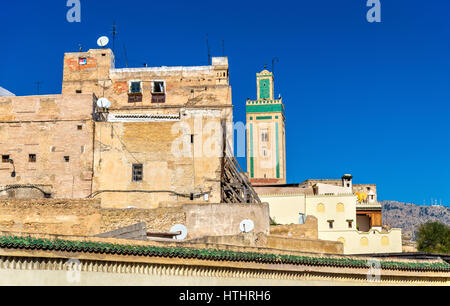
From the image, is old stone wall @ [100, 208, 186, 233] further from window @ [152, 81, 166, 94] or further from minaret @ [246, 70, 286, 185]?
minaret @ [246, 70, 286, 185]

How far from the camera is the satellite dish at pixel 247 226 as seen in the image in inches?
990

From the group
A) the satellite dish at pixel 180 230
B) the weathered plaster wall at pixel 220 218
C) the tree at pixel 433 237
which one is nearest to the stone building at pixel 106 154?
the weathered plaster wall at pixel 220 218

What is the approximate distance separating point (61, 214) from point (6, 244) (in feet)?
30.8

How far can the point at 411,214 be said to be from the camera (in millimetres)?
120188

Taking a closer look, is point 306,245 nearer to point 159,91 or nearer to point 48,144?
point 48,144

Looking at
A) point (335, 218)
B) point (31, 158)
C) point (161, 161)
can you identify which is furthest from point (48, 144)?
point (335, 218)

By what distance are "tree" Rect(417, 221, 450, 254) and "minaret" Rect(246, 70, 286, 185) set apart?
67.0 feet

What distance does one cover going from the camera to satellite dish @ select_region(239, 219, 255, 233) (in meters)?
25.1

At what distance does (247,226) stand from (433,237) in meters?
23.8

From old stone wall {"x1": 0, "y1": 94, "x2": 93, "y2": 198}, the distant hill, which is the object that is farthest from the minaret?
the distant hill

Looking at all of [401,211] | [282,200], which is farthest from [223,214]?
[401,211]

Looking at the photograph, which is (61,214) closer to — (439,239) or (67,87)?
(67,87)
